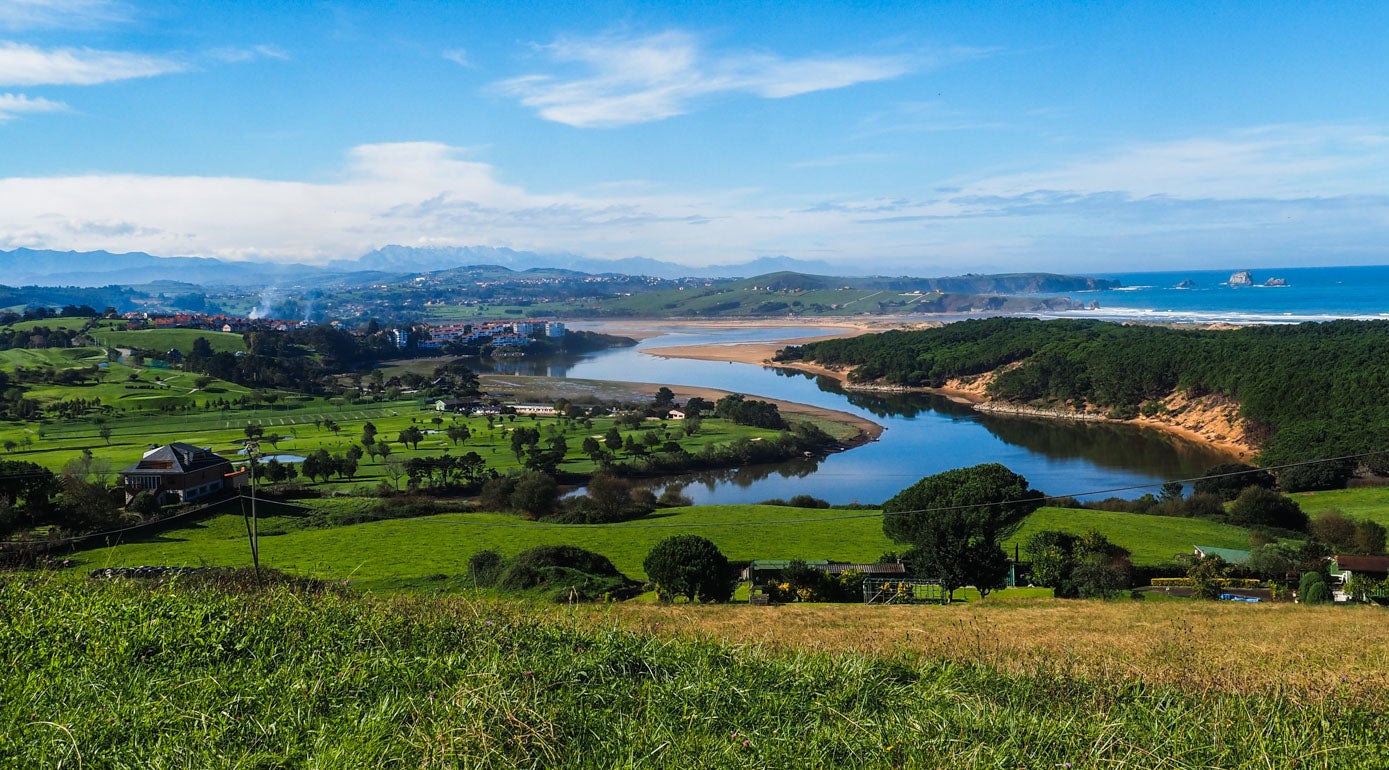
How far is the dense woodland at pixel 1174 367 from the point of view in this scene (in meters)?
33.3

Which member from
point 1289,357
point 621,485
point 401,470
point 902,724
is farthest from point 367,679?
point 1289,357

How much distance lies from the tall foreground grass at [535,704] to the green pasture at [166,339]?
62.1 metres

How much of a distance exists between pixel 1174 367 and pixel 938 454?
66.5ft

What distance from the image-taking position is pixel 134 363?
52.2 meters

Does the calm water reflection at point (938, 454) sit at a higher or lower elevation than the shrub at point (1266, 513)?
lower

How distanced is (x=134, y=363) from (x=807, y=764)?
60.4 metres

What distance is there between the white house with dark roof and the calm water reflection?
46.5 feet

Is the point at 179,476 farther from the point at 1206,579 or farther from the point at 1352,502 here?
the point at 1352,502

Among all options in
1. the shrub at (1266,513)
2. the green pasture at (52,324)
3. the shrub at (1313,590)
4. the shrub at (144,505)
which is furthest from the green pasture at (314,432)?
the green pasture at (52,324)

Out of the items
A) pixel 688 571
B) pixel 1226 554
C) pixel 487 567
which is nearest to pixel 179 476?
pixel 487 567

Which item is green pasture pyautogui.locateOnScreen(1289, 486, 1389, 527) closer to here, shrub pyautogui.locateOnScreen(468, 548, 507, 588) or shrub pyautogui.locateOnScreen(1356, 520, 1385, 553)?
shrub pyautogui.locateOnScreen(1356, 520, 1385, 553)

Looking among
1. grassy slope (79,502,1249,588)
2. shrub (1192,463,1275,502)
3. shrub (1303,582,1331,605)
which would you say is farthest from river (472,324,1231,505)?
shrub (1303,582,1331,605)

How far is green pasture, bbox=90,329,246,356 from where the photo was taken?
189 ft

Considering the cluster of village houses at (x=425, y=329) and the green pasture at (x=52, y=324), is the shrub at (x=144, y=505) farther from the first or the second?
the cluster of village houses at (x=425, y=329)
